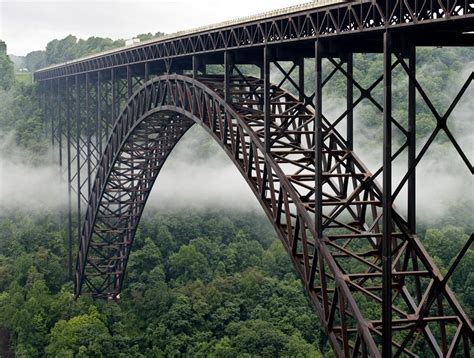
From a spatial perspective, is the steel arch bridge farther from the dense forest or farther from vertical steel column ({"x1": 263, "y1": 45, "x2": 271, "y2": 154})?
the dense forest

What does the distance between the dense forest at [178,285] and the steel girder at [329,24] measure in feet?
73.5

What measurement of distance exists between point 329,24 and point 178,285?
147 feet

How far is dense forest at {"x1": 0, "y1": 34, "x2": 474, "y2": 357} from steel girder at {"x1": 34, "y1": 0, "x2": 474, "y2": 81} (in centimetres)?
2239

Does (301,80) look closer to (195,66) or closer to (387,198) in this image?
(195,66)

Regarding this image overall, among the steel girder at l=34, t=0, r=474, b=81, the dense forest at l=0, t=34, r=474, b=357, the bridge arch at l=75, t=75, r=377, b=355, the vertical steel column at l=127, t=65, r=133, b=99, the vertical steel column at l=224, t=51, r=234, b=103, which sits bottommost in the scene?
the dense forest at l=0, t=34, r=474, b=357

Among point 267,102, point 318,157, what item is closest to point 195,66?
point 267,102

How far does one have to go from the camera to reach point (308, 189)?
81.4 feet

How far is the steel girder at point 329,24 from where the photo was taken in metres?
18.0

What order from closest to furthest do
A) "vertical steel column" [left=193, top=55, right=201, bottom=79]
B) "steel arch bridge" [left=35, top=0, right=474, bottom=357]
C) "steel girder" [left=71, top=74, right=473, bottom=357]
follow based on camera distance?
"steel arch bridge" [left=35, top=0, right=474, bottom=357] < "steel girder" [left=71, top=74, right=473, bottom=357] < "vertical steel column" [left=193, top=55, right=201, bottom=79]

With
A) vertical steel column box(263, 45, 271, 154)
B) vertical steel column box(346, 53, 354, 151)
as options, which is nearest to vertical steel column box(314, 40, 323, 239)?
vertical steel column box(346, 53, 354, 151)

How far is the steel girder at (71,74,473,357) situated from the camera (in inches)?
840

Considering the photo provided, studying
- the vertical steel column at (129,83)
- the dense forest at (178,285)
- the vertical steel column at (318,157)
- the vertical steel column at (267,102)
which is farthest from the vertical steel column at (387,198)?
the dense forest at (178,285)

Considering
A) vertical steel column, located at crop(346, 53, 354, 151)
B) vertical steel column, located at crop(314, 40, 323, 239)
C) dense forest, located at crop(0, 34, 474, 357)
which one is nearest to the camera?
vertical steel column, located at crop(314, 40, 323, 239)

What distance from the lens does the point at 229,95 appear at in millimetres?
30125
